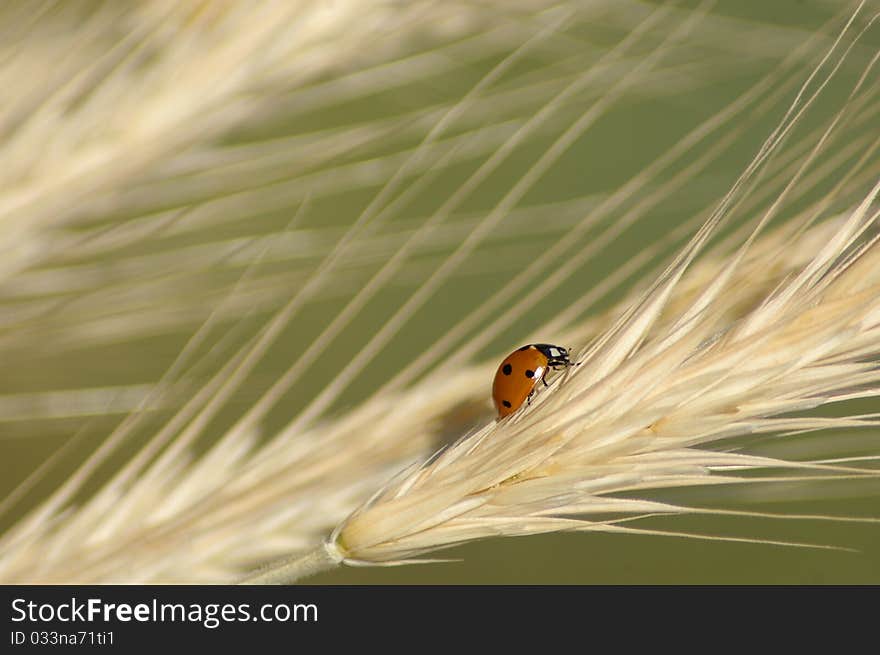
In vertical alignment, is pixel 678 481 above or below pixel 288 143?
below

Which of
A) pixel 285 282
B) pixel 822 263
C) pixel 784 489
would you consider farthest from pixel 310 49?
pixel 784 489

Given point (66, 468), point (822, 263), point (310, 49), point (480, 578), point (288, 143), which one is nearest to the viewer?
point (822, 263)

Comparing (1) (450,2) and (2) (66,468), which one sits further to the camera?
(2) (66,468)

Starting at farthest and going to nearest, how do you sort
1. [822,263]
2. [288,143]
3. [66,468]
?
1. [66,468]
2. [288,143]
3. [822,263]

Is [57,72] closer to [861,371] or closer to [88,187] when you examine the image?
[88,187]

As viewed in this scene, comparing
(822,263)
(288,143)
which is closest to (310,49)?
(288,143)

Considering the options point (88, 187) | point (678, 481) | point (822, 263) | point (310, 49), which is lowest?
point (678, 481)

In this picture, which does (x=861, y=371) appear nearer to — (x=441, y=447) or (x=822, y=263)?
(x=822, y=263)
